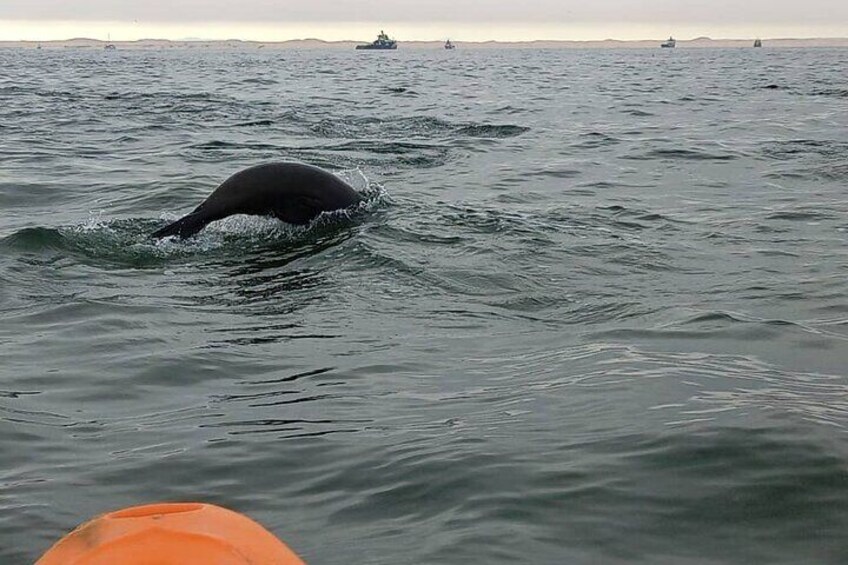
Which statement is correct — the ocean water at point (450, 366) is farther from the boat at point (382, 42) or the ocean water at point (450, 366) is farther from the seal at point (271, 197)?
the boat at point (382, 42)

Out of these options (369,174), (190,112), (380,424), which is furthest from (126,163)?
(380,424)

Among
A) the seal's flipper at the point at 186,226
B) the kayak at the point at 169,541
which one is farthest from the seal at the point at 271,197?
the kayak at the point at 169,541

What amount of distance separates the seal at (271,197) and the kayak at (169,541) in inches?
277

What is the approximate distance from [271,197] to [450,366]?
162 inches

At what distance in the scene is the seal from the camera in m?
9.12

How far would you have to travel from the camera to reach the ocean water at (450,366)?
149 inches

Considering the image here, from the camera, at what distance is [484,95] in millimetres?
32094

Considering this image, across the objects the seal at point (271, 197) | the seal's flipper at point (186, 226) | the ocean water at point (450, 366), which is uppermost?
the seal at point (271, 197)

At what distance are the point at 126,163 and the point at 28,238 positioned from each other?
6.67m

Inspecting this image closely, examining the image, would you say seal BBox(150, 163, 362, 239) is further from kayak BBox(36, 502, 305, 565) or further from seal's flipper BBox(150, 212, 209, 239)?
kayak BBox(36, 502, 305, 565)

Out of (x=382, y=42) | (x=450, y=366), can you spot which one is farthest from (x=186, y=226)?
(x=382, y=42)

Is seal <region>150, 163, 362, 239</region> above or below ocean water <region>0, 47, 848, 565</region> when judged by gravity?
above

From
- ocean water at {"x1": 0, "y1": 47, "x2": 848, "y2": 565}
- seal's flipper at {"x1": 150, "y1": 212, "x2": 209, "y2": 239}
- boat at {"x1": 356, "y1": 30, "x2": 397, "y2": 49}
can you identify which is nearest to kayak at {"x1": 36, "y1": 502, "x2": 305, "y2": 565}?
ocean water at {"x1": 0, "y1": 47, "x2": 848, "y2": 565}

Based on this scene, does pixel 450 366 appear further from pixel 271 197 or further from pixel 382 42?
pixel 382 42
